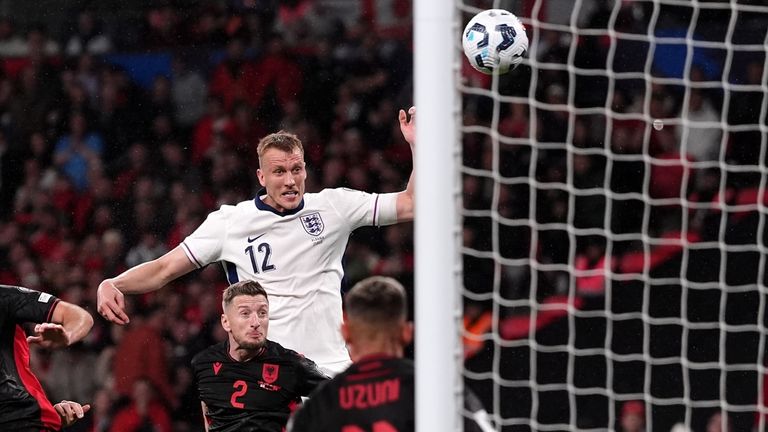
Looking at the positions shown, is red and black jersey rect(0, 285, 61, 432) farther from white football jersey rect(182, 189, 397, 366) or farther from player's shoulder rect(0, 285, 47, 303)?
white football jersey rect(182, 189, 397, 366)

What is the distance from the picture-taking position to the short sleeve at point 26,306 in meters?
4.29

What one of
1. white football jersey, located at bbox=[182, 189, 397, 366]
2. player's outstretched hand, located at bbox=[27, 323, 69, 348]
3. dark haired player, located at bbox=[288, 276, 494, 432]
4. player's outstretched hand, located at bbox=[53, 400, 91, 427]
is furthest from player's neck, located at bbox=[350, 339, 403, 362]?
white football jersey, located at bbox=[182, 189, 397, 366]

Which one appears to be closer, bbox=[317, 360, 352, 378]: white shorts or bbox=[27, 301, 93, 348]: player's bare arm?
bbox=[27, 301, 93, 348]: player's bare arm

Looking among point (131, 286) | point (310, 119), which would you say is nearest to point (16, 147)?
point (310, 119)

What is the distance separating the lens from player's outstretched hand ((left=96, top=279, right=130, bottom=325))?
470cm

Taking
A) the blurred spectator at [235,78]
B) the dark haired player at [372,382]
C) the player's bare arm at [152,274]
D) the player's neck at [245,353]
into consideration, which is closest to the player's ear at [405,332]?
Answer: the dark haired player at [372,382]

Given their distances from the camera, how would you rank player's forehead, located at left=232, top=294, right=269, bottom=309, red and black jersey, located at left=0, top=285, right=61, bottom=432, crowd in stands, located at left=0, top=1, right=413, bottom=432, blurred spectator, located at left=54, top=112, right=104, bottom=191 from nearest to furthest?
red and black jersey, located at left=0, top=285, right=61, bottom=432, player's forehead, located at left=232, top=294, right=269, bottom=309, crowd in stands, located at left=0, top=1, right=413, bottom=432, blurred spectator, located at left=54, top=112, right=104, bottom=191

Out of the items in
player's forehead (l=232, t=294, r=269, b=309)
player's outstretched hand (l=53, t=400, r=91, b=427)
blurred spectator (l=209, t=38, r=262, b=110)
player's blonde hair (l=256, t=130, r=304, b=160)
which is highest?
blurred spectator (l=209, t=38, r=262, b=110)

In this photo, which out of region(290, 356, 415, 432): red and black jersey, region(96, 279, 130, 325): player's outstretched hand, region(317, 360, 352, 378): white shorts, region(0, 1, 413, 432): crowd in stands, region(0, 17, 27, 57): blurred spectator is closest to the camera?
region(290, 356, 415, 432): red and black jersey

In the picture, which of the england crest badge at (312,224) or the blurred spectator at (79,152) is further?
the blurred spectator at (79,152)

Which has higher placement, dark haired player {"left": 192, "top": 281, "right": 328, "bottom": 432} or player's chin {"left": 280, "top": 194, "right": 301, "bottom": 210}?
player's chin {"left": 280, "top": 194, "right": 301, "bottom": 210}

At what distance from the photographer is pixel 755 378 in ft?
21.3

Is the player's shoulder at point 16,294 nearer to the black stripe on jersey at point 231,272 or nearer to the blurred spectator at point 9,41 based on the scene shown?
the black stripe on jersey at point 231,272

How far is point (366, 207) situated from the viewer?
17.0 feet
